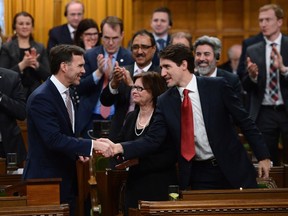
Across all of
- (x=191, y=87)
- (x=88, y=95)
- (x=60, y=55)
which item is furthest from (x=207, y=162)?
(x=88, y=95)

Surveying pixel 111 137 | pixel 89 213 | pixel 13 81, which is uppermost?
pixel 13 81

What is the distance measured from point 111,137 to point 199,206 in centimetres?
192

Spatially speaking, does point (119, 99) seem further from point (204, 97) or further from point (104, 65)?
Answer: point (204, 97)

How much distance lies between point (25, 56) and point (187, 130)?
9.21 feet

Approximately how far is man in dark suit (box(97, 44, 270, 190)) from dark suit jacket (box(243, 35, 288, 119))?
2.17m

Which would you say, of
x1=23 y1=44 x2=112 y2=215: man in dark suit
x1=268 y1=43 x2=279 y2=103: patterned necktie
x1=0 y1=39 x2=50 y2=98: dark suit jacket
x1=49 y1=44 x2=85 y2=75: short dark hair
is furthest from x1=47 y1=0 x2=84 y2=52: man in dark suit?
x1=23 y1=44 x2=112 y2=215: man in dark suit

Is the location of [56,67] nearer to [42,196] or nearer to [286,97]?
[42,196]

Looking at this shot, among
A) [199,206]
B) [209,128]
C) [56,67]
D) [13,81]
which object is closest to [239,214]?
[199,206]

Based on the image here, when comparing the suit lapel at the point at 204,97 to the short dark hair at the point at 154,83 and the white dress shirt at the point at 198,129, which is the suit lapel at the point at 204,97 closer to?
the white dress shirt at the point at 198,129

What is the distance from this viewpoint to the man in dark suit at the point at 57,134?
477 cm

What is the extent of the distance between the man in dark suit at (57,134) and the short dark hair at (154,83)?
1.66 ft

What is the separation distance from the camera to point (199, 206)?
154 inches

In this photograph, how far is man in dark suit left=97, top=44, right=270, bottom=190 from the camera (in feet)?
15.6

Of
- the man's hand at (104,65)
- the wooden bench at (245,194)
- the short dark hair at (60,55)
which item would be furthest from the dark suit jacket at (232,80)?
the wooden bench at (245,194)
